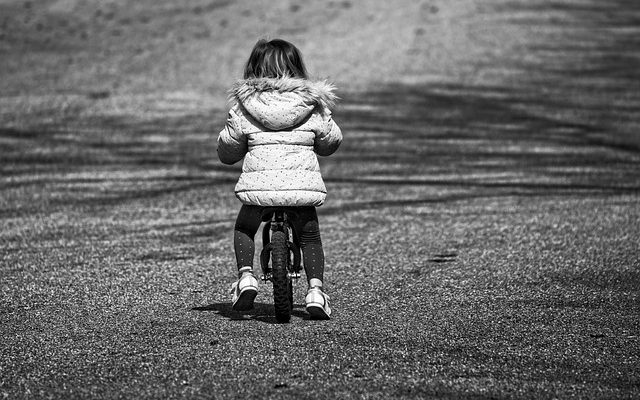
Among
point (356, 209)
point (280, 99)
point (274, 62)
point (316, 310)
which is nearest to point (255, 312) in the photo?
point (316, 310)

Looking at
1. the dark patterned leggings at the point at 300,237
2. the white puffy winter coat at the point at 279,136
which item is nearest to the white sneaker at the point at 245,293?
the dark patterned leggings at the point at 300,237

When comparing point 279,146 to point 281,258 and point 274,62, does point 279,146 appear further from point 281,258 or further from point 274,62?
point 281,258

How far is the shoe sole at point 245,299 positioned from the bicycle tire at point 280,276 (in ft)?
0.46

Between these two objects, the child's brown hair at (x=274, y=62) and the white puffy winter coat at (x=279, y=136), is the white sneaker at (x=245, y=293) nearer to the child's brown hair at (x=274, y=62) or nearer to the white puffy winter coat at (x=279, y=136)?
the white puffy winter coat at (x=279, y=136)

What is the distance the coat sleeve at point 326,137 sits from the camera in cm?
553

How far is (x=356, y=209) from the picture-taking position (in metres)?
9.03

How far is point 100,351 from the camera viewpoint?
487 centimetres

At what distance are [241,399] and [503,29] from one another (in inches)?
646

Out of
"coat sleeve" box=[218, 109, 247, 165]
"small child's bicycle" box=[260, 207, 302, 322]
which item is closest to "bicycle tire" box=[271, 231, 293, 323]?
"small child's bicycle" box=[260, 207, 302, 322]

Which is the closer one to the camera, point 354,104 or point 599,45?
point 354,104

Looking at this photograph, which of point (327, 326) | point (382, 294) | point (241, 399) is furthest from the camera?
point (382, 294)

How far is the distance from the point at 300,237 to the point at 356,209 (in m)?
3.46

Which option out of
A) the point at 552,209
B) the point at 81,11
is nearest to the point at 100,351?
the point at 552,209

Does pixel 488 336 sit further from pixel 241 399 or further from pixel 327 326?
pixel 241 399
